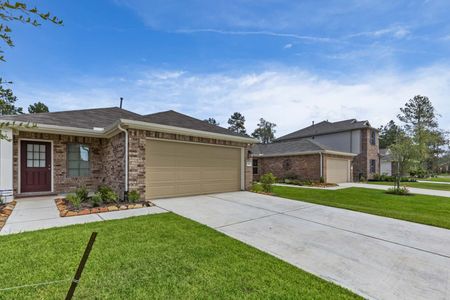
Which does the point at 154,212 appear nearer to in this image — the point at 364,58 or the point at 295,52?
the point at 295,52

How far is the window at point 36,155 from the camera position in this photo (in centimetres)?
834

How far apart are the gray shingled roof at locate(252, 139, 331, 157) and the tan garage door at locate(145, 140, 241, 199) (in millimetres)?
9191

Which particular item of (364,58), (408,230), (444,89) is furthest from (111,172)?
(444,89)

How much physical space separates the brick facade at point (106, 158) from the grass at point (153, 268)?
325 centimetres

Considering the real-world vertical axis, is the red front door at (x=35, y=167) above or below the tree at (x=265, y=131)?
below

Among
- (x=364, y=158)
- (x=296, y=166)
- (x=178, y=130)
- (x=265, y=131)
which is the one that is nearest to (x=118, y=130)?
(x=178, y=130)

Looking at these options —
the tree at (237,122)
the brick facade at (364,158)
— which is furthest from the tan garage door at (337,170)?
the tree at (237,122)

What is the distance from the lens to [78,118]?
1005cm

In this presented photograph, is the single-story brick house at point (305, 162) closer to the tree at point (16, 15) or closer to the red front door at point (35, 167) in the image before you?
the red front door at point (35, 167)

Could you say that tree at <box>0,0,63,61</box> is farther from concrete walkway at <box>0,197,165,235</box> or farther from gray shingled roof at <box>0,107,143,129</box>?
gray shingled roof at <box>0,107,143,129</box>

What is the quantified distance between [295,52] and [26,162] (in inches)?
486

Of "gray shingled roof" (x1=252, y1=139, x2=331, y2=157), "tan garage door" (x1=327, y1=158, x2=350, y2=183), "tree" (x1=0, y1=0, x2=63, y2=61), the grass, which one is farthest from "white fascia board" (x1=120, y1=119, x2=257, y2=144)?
"tan garage door" (x1=327, y1=158, x2=350, y2=183)

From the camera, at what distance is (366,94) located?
1362 centimetres

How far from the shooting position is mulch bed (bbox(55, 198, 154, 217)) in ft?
18.8
